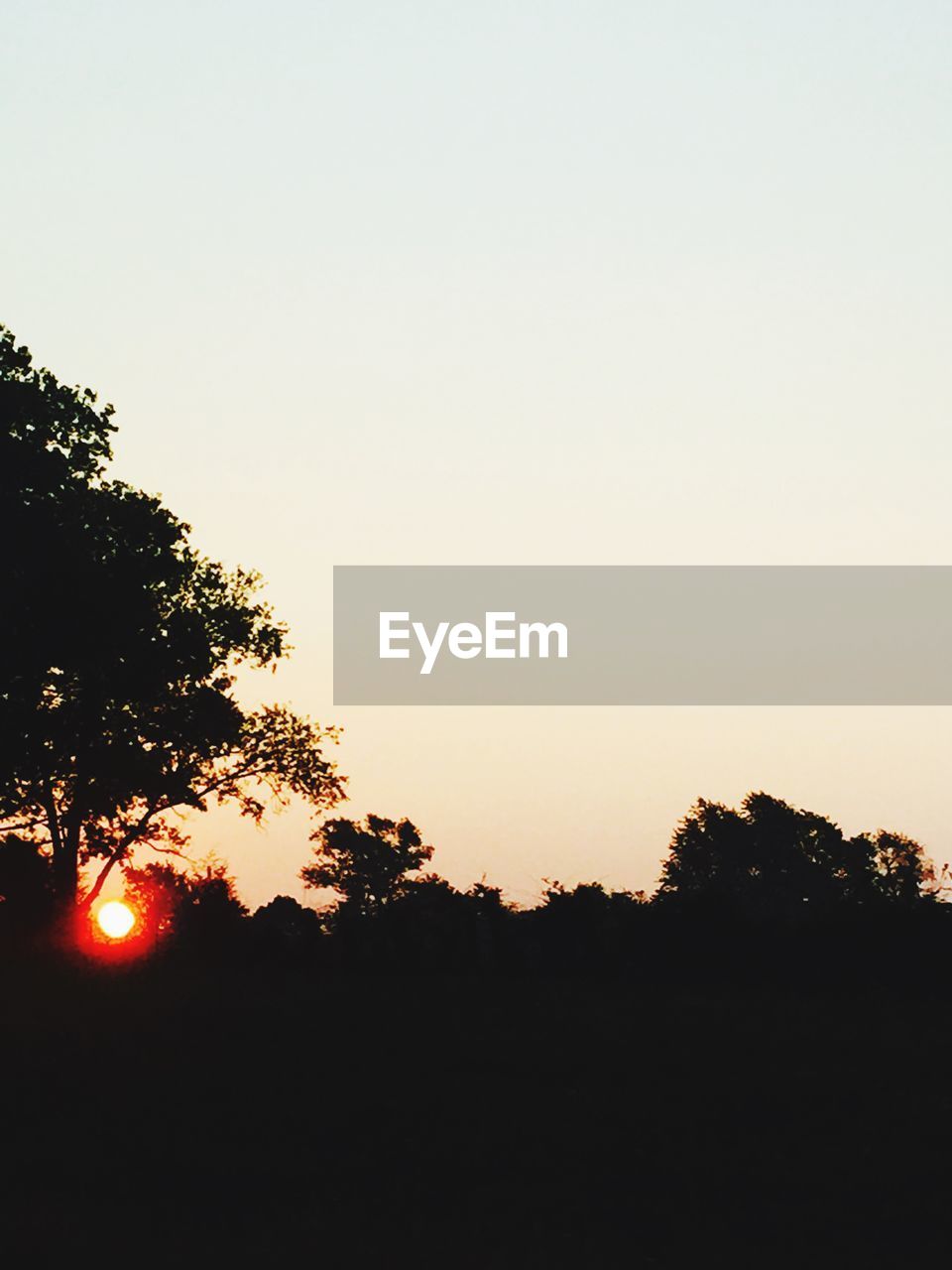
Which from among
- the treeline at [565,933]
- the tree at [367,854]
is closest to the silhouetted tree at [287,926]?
the treeline at [565,933]

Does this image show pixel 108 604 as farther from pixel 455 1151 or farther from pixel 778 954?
pixel 455 1151

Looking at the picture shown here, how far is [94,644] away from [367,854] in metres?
103

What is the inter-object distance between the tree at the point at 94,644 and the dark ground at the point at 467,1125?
1084cm

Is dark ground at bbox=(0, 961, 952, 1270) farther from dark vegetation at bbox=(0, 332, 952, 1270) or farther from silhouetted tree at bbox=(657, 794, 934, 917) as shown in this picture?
silhouetted tree at bbox=(657, 794, 934, 917)

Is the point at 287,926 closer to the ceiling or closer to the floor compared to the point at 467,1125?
closer to the ceiling

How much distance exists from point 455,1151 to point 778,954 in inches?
648

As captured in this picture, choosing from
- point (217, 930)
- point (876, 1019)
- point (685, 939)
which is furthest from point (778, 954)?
point (217, 930)

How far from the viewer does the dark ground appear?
15.7m

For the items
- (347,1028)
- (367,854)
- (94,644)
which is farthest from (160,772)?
(367,854)

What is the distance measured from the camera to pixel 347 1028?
86.4 feet

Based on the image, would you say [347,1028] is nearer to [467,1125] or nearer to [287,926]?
[467,1125]

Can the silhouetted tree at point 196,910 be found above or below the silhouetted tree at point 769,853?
below

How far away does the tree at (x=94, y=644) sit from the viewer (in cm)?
3819

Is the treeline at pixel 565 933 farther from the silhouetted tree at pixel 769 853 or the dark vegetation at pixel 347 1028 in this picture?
the silhouetted tree at pixel 769 853
